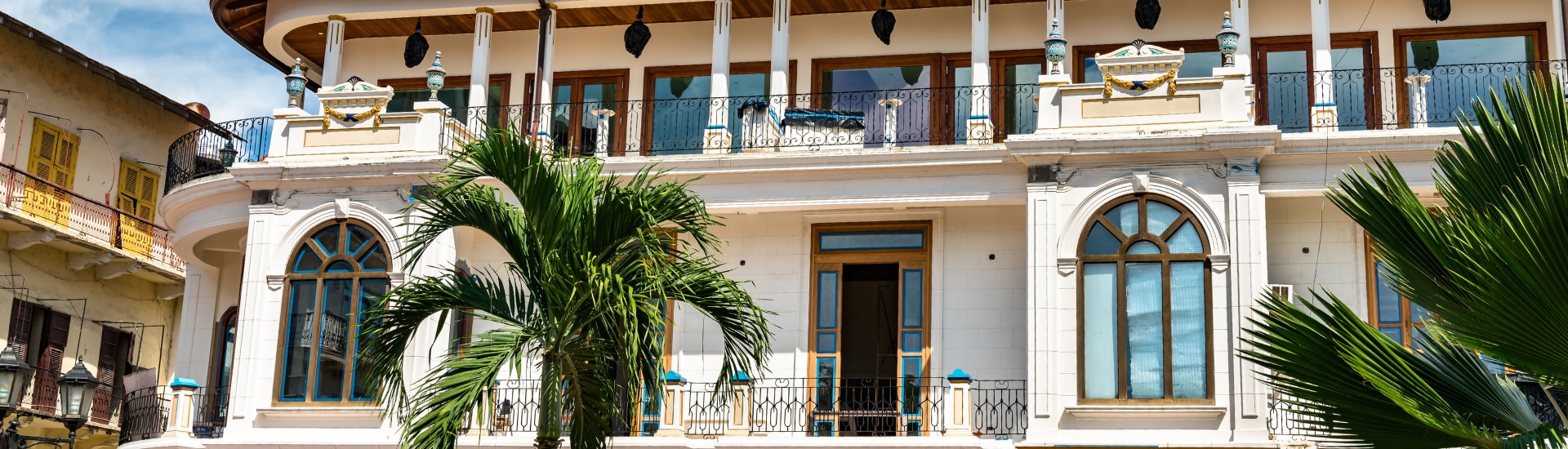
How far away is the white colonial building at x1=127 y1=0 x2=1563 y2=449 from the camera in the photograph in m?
18.2

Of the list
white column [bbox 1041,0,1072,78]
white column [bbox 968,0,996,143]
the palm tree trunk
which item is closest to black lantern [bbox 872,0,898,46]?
white column [bbox 968,0,996,143]

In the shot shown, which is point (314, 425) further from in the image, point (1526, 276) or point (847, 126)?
point (1526, 276)

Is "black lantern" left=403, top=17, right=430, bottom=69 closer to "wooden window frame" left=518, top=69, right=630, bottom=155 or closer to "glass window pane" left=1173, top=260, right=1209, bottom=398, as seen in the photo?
"wooden window frame" left=518, top=69, right=630, bottom=155

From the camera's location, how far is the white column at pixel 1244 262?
1756 centimetres

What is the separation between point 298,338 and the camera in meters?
20.2

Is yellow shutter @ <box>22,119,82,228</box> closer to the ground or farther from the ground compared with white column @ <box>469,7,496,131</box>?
closer to the ground

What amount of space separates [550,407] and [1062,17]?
944 centimetres

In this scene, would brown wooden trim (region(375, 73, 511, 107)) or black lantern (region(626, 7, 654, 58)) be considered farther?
brown wooden trim (region(375, 73, 511, 107))

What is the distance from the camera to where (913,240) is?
797 inches

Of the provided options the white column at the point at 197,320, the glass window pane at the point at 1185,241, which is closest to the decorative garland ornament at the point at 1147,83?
the glass window pane at the point at 1185,241

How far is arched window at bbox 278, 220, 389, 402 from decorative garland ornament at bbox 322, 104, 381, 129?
124cm

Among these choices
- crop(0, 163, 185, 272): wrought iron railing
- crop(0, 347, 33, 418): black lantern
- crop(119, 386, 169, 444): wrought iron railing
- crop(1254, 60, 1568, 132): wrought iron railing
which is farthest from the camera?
crop(0, 163, 185, 272): wrought iron railing

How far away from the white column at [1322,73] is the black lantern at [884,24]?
171 inches

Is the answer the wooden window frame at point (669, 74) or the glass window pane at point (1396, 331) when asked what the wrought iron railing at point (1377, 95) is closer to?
the glass window pane at point (1396, 331)
